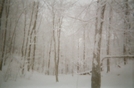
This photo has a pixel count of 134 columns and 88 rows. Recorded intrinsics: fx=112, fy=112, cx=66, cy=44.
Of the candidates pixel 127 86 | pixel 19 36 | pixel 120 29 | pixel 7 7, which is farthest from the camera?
pixel 19 36

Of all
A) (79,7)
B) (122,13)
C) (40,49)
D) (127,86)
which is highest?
(79,7)

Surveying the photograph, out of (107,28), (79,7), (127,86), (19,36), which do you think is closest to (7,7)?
(19,36)

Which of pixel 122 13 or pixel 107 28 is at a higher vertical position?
pixel 122 13

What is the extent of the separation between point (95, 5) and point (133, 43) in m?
1.82

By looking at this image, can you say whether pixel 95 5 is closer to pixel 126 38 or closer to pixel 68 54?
pixel 126 38

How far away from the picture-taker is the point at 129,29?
334 centimetres

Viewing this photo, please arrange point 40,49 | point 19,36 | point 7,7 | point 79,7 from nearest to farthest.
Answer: point 79,7 → point 7,7 → point 19,36 → point 40,49

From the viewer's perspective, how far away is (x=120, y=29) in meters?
3.32

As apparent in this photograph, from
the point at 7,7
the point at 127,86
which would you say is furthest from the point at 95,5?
the point at 7,7

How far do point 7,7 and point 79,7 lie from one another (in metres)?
6.92

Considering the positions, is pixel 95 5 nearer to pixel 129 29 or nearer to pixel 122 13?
pixel 122 13

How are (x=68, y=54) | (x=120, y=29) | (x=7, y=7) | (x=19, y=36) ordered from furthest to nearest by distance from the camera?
1. (x=68, y=54)
2. (x=19, y=36)
3. (x=7, y=7)
4. (x=120, y=29)

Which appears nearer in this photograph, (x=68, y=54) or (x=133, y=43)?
(x=133, y=43)

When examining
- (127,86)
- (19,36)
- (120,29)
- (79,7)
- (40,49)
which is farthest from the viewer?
(40,49)
